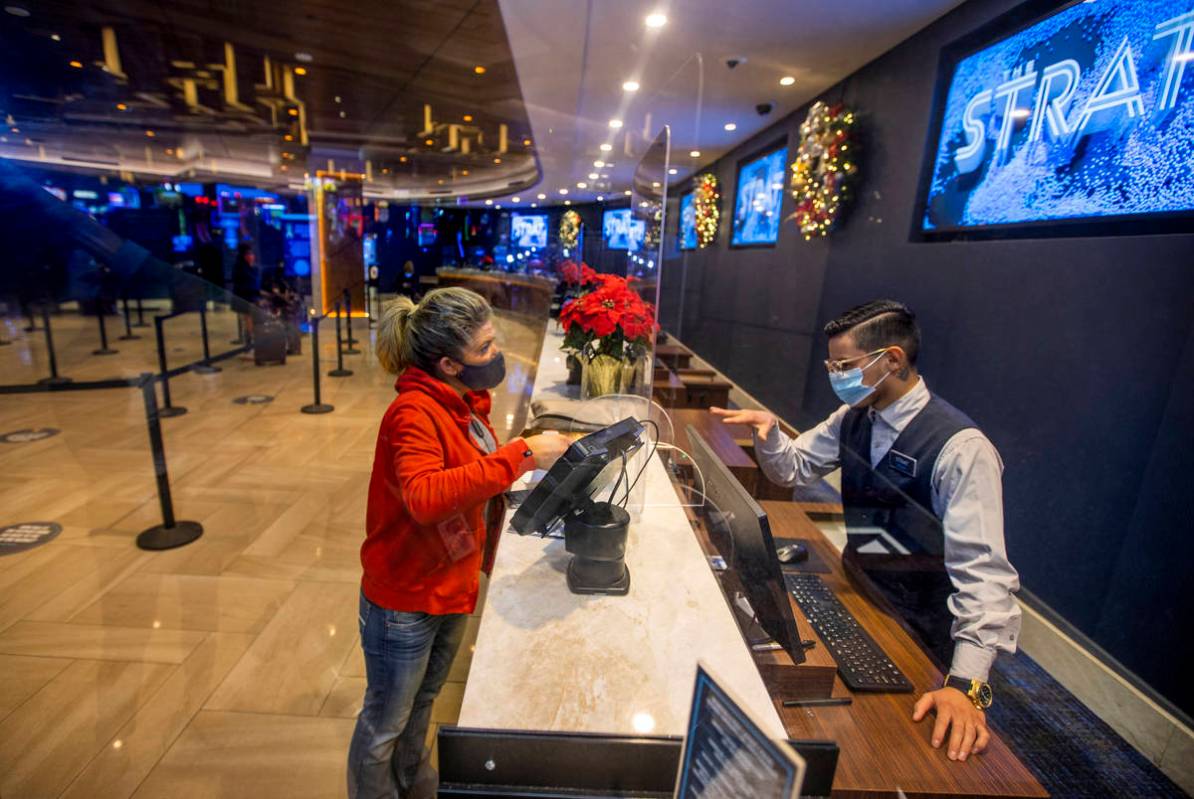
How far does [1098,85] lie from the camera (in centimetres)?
211

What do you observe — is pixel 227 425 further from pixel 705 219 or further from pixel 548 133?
pixel 705 219

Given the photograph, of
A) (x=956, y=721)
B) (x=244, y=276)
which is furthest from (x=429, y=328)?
(x=244, y=276)

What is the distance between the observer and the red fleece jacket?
3.31ft

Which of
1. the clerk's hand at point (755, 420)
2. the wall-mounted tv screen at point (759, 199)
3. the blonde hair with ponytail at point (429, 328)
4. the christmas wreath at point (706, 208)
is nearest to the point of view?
the blonde hair with ponytail at point (429, 328)

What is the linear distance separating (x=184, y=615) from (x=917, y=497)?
9.44 feet

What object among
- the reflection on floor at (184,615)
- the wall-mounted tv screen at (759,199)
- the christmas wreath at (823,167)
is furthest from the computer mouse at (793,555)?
the wall-mounted tv screen at (759,199)

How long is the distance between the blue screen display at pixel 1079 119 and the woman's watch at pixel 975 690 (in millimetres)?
1934

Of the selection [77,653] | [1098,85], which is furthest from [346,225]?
[1098,85]

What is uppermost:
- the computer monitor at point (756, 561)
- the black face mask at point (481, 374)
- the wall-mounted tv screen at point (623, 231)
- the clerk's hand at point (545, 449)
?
the wall-mounted tv screen at point (623, 231)

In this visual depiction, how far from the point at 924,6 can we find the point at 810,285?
216 centimetres

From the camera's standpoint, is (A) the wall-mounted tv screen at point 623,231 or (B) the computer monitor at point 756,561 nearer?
(B) the computer monitor at point 756,561

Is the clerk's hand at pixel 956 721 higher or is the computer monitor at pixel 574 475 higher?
the computer monitor at pixel 574 475

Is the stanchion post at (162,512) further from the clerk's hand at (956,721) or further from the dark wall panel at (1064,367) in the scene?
the dark wall panel at (1064,367)

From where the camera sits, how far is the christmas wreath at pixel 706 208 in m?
7.32
